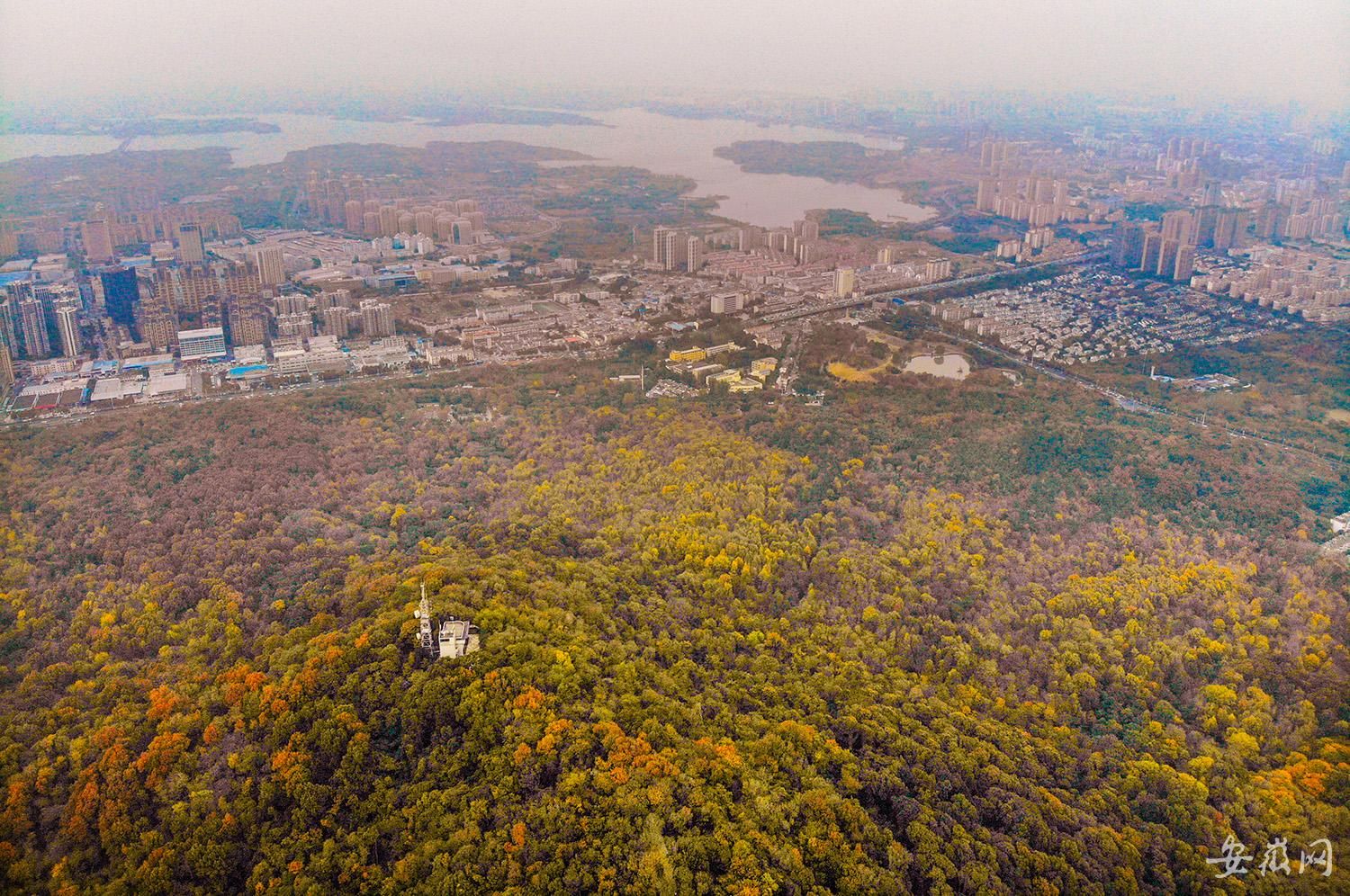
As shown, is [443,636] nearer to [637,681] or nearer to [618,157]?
[637,681]

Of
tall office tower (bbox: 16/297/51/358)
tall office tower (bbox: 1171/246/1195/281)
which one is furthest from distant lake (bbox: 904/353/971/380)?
tall office tower (bbox: 16/297/51/358)

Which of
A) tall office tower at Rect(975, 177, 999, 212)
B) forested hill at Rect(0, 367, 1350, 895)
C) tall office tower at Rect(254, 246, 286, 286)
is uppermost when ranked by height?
tall office tower at Rect(975, 177, 999, 212)

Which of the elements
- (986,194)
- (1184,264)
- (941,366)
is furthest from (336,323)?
(986,194)

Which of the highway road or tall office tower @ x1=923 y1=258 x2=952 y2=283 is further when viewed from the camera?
tall office tower @ x1=923 y1=258 x2=952 y2=283

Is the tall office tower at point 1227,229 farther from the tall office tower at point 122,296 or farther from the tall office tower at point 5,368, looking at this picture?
the tall office tower at point 5,368

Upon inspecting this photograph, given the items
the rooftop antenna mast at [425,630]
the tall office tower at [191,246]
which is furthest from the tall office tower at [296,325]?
the rooftop antenna mast at [425,630]

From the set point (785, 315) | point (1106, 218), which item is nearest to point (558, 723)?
point (785, 315)

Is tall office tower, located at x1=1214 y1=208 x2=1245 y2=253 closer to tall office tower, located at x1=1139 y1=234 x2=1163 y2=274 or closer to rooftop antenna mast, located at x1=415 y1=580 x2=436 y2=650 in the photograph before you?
tall office tower, located at x1=1139 y1=234 x2=1163 y2=274
